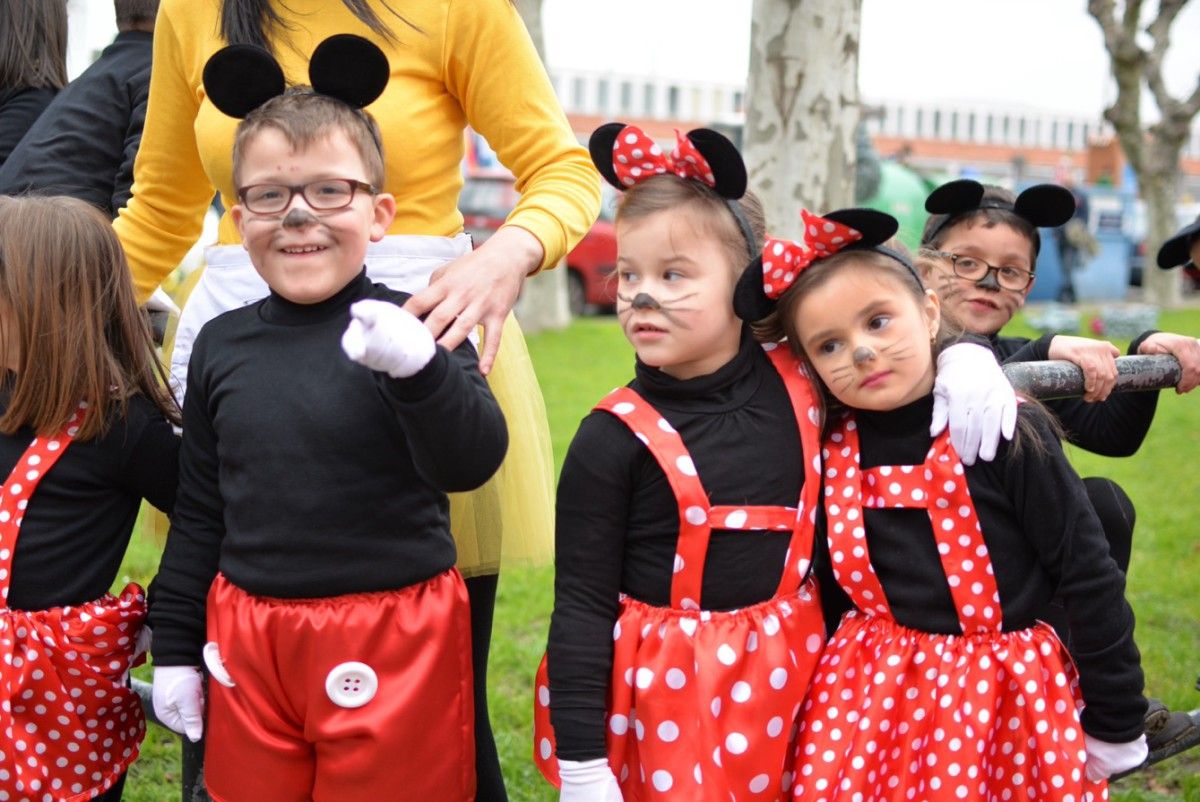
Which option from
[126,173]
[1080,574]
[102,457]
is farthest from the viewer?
[126,173]

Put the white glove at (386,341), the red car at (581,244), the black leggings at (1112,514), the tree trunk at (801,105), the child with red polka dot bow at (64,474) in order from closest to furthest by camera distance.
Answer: the white glove at (386,341), the child with red polka dot bow at (64,474), the black leggings at (1112,514), the tree trunk at (801,105), the red car at (581,244)

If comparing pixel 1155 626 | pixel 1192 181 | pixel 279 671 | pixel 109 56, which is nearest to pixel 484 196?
pixel 1155 626

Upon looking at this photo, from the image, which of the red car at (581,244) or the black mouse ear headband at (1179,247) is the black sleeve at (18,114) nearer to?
the black mouse ear headband at (1179,247)

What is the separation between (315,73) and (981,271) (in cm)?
154

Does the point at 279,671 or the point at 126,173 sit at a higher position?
the point at 126,173

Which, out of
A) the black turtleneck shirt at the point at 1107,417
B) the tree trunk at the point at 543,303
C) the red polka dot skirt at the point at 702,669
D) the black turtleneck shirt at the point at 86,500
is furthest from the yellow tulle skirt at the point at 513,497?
the tree trunk at the point at 543,303

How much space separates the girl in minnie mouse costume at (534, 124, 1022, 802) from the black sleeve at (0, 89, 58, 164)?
6.14 feet

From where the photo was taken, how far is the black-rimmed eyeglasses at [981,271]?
286 centimetres

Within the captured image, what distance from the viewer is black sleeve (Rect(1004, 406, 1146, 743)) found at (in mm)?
2025

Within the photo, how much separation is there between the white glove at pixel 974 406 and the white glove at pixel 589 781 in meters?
0.74

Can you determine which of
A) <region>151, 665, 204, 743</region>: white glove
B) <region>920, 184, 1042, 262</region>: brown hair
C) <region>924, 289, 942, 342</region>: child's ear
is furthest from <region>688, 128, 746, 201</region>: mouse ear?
<region>151, 665, 204, 743</region>: white glove

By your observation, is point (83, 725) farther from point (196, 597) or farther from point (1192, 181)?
point (1192, 181)

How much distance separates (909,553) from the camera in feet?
6.85

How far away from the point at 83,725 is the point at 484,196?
15.0 m
